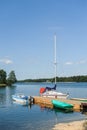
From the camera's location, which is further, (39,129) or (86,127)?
(39,129)

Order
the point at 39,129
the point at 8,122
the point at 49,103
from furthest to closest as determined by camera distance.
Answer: the point at 49,103
the point at 8,122
the point at 39,129

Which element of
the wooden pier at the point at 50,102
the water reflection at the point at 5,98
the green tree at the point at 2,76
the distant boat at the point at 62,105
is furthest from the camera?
the green tree at the point at 2,76

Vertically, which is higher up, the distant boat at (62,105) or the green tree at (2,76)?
the green tree at (2,76)

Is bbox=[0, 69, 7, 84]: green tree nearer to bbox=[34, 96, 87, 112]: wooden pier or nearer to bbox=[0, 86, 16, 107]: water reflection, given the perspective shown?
bbox=[0, 86, 16, 107]: water reflection

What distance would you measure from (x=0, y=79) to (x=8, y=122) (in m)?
159

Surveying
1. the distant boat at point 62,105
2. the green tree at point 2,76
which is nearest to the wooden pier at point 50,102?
the distant boat at point 62,105

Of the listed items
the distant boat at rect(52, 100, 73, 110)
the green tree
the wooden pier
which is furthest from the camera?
the green tree

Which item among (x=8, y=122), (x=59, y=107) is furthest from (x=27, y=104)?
(x=8, y=122)

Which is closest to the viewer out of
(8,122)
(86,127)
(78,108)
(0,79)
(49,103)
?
(86,127)

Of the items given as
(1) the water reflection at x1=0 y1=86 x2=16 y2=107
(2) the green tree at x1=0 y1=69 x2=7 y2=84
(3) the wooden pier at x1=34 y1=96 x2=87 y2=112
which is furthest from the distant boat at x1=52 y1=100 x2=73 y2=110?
(2) the green tree at x1=0 y1=69 x2=7 y2=84

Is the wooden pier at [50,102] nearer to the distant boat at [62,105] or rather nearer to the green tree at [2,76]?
the distant boat at [62,105]

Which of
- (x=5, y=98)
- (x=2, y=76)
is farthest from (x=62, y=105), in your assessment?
(x=2, y=76)

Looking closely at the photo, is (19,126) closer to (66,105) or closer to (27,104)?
(66,105)

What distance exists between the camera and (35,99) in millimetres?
59812
